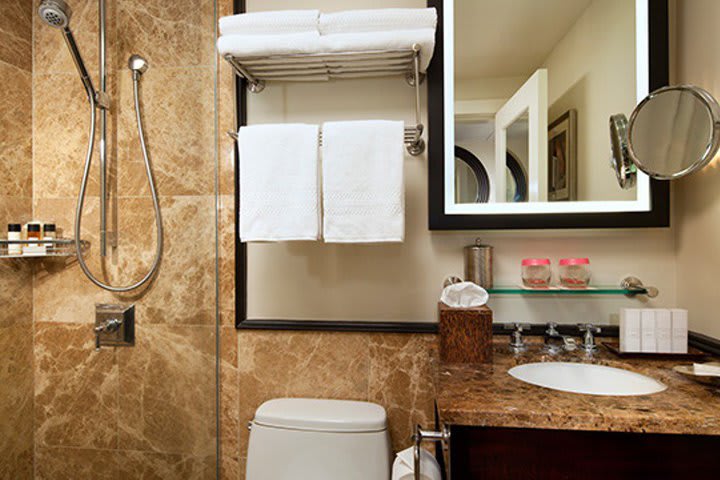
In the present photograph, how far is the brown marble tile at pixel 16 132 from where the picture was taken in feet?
2.72

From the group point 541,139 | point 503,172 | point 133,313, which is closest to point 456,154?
point 503,172

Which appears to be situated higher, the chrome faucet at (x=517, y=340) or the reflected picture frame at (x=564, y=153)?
the reflected picture frame at (x=564, y=153)

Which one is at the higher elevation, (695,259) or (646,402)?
(695,259)

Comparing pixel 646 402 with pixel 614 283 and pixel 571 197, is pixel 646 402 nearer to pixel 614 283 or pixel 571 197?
pixel 614 283

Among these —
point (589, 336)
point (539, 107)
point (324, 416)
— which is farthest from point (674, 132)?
point (324, 416)

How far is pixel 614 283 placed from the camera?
135cm

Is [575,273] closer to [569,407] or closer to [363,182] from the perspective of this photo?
[569,407]

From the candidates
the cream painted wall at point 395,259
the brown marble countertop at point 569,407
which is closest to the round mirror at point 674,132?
the cream painted wall at point 395,259

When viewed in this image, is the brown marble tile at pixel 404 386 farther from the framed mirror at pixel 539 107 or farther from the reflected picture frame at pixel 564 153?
the reflected picture frame at pixel 564 153

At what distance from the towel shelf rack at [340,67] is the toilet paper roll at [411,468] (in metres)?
0.94

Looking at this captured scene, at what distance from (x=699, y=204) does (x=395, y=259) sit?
93 centimetres

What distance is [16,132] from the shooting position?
85 centimetres

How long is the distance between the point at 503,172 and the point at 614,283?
518 mm

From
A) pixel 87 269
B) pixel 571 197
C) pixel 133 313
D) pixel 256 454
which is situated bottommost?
pixel 256 454
